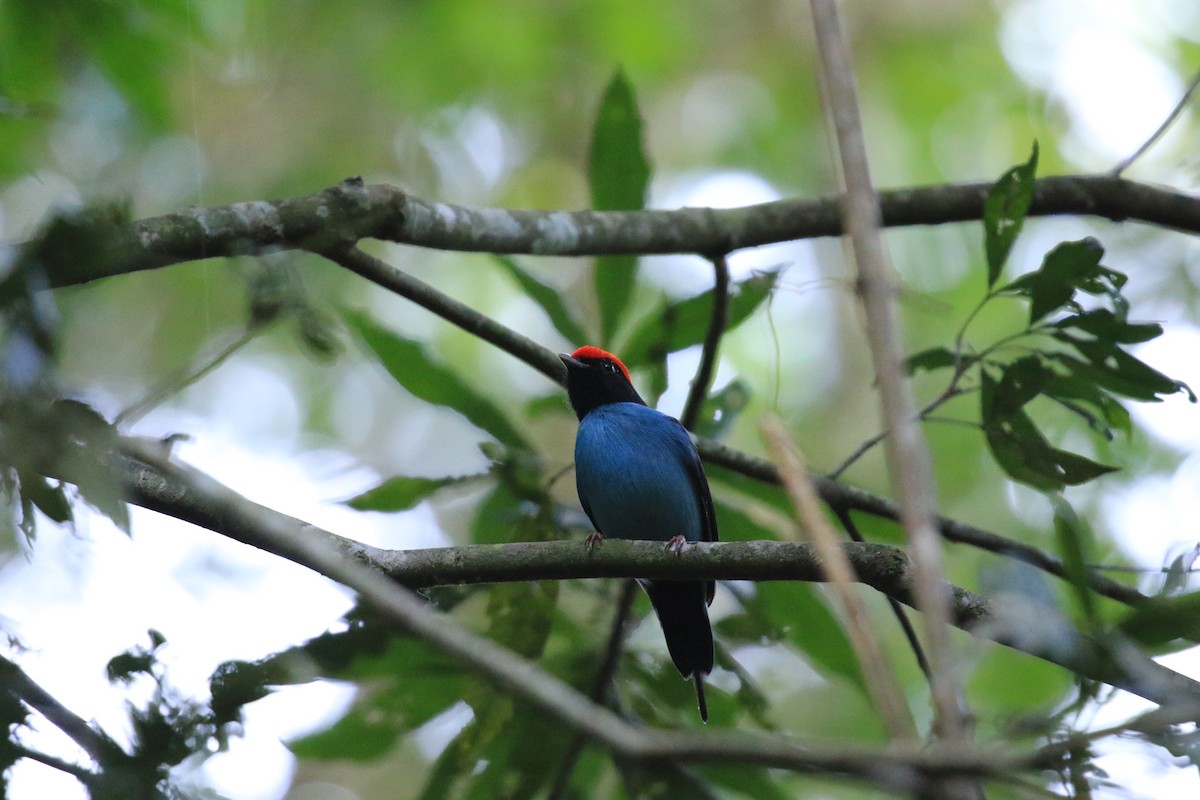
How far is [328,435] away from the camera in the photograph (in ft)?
38.6

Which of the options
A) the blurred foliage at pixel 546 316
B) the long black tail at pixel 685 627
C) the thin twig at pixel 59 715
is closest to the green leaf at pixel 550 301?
the blurred foliage at pixel 546 316

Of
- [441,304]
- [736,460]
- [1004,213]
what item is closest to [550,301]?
[441,304]

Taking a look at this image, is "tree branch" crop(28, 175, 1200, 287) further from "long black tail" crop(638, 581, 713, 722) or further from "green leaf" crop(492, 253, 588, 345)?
"long black tail" crop(638, 581, 713, 722)

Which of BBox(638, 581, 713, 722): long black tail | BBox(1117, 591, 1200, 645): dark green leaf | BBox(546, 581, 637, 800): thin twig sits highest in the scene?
BBox(638, 581, 713, 722): long black tail

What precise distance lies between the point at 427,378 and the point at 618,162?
1.14m

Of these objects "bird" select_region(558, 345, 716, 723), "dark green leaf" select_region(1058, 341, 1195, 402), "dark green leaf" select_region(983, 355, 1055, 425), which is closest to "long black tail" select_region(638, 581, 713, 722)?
"bird" select_region(558, 345, 716, 723)

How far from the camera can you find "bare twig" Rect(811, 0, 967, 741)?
1156 mm

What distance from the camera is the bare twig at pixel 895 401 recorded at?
45.5 inches

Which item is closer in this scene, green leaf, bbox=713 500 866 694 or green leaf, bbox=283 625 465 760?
green leaf, bbox=283 625 465 760

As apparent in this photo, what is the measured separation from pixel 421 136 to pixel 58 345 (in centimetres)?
985

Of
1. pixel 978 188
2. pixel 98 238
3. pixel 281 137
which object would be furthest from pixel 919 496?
pixel 281 137

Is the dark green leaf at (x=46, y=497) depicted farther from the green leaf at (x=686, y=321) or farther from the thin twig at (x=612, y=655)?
the green leaf at (x=686, y=321)

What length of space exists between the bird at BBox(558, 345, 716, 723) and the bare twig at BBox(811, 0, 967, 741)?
9.62 feet

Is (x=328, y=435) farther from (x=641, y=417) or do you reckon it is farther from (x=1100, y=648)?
(x=1100, y=648)
